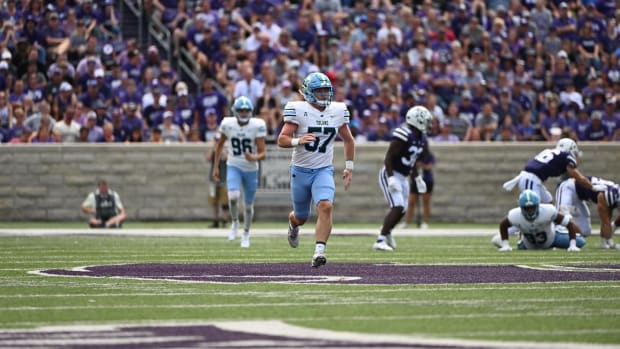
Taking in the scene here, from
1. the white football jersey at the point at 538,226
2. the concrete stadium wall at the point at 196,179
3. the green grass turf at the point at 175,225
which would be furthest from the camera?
the concrete stadium wall at the point at 196,179

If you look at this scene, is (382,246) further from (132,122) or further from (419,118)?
(132,122)

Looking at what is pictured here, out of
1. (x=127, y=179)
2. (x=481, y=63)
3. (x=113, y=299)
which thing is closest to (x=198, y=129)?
(x=127, y=179)

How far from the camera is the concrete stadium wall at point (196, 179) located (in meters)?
26.0

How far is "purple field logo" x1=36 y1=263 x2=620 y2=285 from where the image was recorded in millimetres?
11641

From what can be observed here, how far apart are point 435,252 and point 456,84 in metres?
11.1

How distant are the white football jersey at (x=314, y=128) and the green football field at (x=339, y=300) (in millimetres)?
1050

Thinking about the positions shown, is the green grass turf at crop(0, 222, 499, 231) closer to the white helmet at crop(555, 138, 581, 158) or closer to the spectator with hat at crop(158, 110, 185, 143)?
the spectator with hat at crop(158, 110, 185, 143)

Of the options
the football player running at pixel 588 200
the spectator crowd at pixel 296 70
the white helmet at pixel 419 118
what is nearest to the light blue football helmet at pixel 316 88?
the white helmet at pixel 419 118

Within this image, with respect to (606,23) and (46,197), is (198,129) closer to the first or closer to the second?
(46,197)

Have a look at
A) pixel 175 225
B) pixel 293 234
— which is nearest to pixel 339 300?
pixel 293 234

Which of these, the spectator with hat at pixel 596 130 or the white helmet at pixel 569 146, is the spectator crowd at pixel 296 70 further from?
the white helmet at pixel 569 146

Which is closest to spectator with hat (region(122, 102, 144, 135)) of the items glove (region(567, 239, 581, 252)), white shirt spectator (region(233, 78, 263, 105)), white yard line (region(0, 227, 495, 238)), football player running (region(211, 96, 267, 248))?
white shirt spectator (region(233, 78, 263, 105))

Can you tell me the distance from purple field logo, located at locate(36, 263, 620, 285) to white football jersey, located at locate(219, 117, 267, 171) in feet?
15.8

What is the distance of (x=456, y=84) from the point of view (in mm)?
26969
